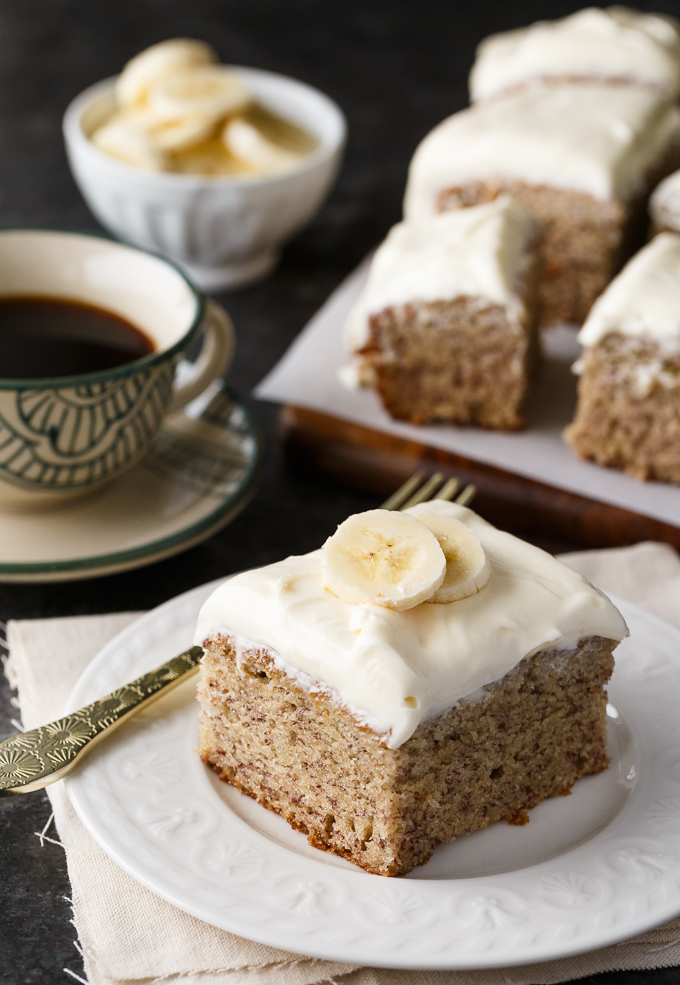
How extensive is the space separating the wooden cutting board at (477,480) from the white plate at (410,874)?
607 mm

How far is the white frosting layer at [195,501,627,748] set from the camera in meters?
1.40

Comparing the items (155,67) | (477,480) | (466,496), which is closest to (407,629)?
(466,496)

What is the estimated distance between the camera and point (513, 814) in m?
1.61

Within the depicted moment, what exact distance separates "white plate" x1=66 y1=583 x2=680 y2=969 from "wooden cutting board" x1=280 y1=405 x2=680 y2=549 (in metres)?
0.61

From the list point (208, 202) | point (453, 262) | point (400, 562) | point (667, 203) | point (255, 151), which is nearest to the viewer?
point (400, 562)

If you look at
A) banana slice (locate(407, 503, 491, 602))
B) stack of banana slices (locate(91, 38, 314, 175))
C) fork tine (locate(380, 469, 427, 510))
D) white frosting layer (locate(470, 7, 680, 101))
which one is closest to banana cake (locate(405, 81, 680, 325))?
white frosting layer (locate(470, 7, 680, 101))

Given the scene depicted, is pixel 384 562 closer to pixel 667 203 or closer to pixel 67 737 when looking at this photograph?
pixel 67 737

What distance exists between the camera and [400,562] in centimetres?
149

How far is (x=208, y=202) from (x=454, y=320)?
809mm

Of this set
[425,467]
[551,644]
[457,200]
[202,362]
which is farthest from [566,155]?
[551,644]

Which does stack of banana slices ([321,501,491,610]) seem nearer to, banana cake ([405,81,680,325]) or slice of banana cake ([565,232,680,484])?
slice of banana cake ([565,232,680,484])

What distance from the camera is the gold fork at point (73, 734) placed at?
154 cm

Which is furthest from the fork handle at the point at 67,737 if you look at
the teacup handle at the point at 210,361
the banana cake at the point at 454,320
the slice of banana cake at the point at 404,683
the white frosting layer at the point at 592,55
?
the white frosting layer at the point at 592,55

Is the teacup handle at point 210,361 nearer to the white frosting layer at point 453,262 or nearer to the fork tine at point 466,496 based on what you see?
the white frosting layer at point 453,262
